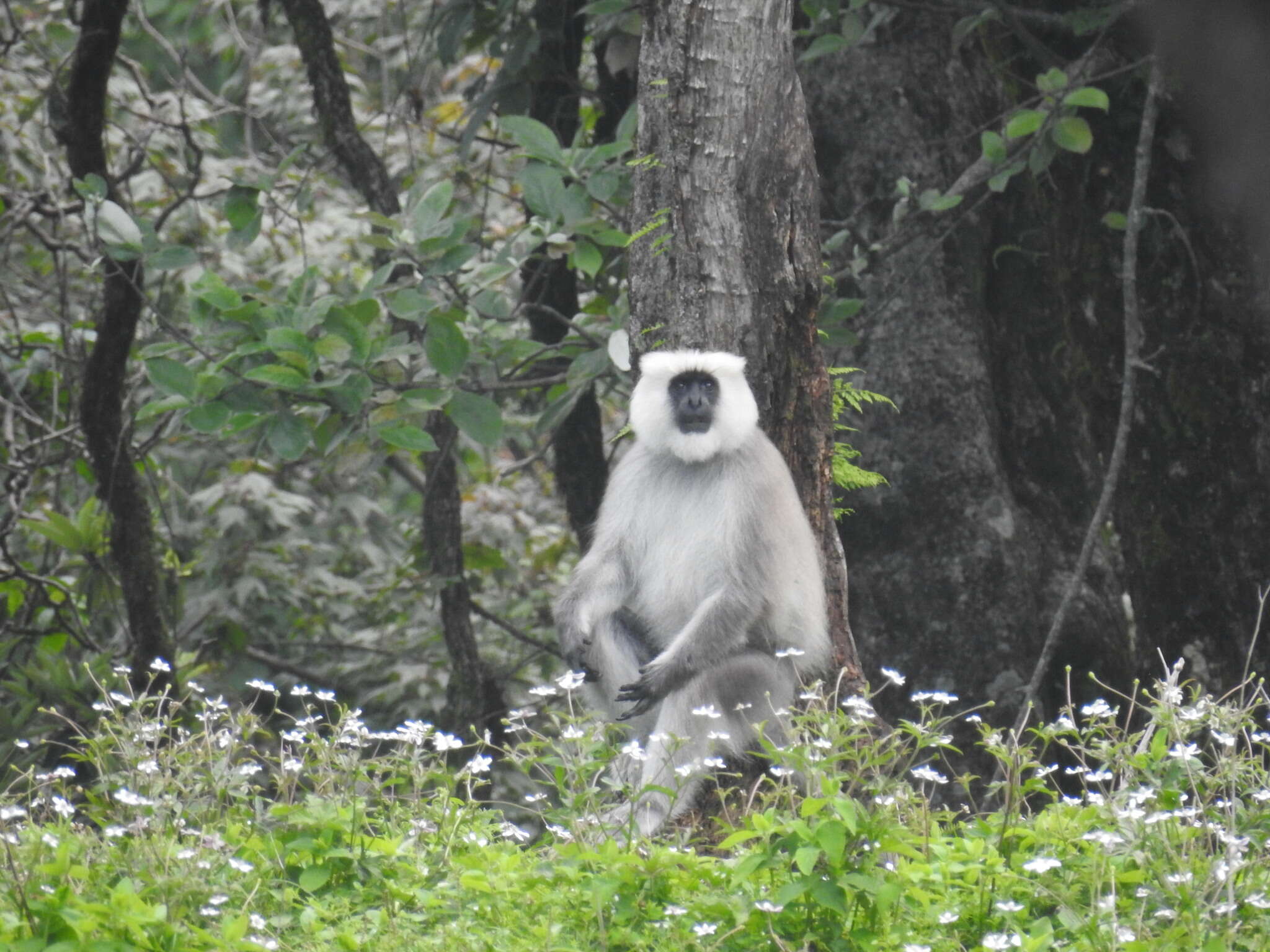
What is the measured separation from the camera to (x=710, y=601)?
448cm

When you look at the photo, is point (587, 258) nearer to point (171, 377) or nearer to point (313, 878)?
point (171, 377)

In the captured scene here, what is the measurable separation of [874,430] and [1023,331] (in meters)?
1.21

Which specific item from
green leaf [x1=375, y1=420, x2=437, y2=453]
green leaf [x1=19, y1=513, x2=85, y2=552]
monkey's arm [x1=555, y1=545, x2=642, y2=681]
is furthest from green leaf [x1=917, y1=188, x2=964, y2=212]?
green leaf [x1=19, y1=513, x2=85, y2=552]

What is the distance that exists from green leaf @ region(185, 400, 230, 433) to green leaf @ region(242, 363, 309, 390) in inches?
6.5

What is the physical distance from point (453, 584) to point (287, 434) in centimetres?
211

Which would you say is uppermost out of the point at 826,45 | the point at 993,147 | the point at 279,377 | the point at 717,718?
the point at 826,45

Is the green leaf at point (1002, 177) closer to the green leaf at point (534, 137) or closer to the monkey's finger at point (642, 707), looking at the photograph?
the green leaf at point (534, 137)

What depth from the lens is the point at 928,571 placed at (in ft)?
20.7

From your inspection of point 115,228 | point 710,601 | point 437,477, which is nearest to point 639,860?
point 710,601

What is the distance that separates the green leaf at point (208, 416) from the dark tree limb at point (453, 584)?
206 centimetres

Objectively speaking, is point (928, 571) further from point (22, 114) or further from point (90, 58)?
point (22, 114)

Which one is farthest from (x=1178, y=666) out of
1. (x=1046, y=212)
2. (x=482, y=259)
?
(x=482, y=259)

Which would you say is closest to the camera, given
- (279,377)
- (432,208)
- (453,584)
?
(279,377)

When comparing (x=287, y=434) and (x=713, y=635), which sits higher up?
(x=287, y=434)
